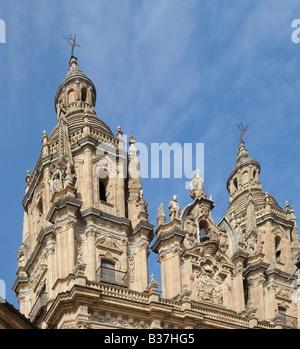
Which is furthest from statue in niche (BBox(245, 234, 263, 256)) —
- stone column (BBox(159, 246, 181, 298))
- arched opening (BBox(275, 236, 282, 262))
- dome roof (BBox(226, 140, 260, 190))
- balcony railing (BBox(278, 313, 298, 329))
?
Answer: dome roof (BBox(226, 140, 260, 190))

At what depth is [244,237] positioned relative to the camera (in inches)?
2195

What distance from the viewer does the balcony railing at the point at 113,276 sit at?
148 feet

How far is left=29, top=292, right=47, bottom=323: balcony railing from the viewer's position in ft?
148

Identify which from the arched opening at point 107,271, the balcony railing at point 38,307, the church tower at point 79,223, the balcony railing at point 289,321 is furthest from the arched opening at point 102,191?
the balcony railing at point 289,321

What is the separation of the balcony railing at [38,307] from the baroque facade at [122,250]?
10cm

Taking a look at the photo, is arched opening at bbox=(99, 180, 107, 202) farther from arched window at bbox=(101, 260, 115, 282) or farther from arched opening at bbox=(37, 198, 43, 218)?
arched window at bbox=(101, 260, 115, 282)

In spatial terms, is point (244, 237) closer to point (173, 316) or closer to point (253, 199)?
point (253, 199)

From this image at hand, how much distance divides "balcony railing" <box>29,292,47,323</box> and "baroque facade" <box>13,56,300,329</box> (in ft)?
0.34

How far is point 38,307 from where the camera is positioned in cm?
4556

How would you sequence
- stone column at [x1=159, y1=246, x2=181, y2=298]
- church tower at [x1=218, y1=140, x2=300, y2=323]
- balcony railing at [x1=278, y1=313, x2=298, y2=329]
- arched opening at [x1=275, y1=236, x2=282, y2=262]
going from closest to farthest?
stone column at [x1=159, y1=246, x2=181, y2=298]
balcony railing at [x1=278, y1=313, x2=298, y2=329]
church tower at [x1=218, y1=140, x2=300, y2=323]
arched opening at [x1=275, y1=236, x2=282, y2=262]

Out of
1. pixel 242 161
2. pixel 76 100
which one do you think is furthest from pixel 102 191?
pixel 242 161

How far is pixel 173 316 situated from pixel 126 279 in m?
3.60

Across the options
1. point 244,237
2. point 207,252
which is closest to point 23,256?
point 207,252
